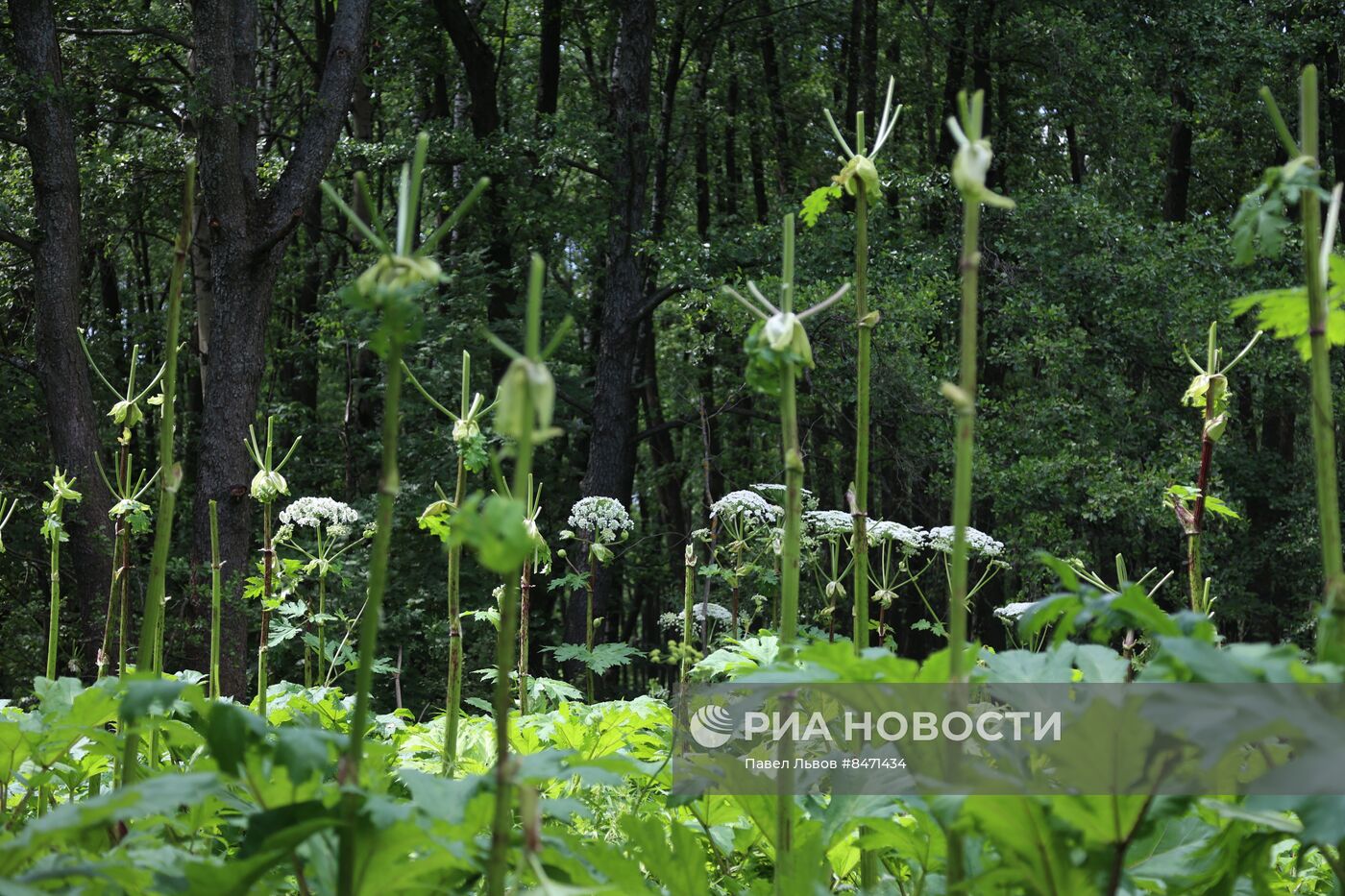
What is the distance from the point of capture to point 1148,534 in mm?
15148

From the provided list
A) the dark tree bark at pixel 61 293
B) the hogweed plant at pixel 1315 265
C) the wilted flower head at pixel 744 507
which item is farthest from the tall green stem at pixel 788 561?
the dark tree bark at pixel 61 293

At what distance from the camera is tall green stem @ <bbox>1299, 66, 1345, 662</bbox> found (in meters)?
1.23

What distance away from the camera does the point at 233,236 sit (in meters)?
8.28

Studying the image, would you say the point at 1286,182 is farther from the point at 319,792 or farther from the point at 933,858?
the point at 319,792

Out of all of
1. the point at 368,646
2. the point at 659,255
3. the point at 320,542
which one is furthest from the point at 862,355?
the point at 659,255

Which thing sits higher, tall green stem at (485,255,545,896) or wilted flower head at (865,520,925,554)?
tall green stem at (485,255,545,896)

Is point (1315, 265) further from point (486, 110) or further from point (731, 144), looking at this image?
point (731, 144)

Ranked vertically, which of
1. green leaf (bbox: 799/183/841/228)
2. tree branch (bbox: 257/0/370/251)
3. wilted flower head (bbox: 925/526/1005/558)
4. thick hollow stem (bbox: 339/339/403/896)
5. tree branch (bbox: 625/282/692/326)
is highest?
tree branch (bbox: 257/0/370/251)

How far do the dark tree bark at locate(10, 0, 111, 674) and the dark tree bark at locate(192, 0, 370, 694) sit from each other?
1.25 meters

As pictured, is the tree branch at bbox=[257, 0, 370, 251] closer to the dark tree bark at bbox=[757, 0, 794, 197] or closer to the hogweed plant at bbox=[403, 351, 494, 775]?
the hogweed plant at bbox=[403, 351, 494, 775]

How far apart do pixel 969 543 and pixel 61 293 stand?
307 inches

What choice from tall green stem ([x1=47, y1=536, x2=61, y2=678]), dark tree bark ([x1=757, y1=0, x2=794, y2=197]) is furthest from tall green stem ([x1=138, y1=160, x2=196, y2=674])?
dark tree bark ([x1=757, y1=0, x2=794, y2=197])

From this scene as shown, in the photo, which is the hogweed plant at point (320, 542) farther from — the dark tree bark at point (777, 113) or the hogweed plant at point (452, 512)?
the dark tree bark at point (777, 113)

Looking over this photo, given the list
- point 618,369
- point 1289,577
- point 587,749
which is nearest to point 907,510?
point 618,369
